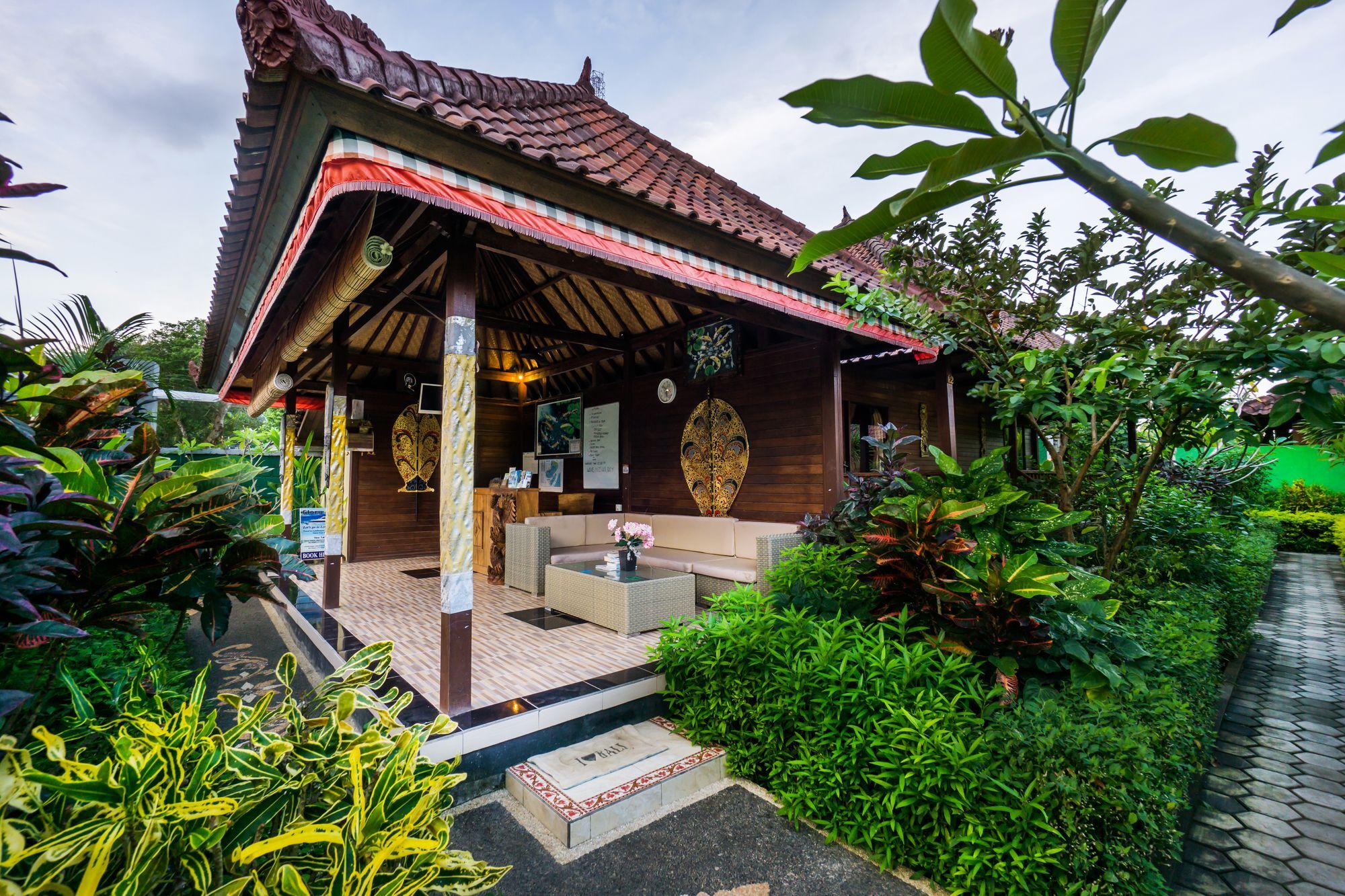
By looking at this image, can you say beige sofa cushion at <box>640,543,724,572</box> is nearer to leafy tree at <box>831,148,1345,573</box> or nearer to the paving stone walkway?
leafy tree at <box>831,148,1345,573</box>

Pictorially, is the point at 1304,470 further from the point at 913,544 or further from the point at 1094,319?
the point at 913,544

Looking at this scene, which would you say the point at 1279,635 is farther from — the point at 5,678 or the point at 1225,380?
the point at 5,678

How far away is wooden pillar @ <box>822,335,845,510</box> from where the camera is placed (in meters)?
5.55

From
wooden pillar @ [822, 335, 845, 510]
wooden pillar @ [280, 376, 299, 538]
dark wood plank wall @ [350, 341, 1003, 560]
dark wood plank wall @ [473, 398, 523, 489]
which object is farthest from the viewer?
dark wood plank wall @ [473, 398, 523, 489]

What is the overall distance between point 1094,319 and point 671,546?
15.5 ft

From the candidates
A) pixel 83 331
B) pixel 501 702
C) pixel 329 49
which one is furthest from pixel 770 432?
pixel 83 331

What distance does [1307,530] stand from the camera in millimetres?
11023

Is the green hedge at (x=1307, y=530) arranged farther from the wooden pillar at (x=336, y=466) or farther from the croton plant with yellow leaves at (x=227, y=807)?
the wooden pillar at (x=336, y=466)

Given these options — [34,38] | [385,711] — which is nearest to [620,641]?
[385,711]

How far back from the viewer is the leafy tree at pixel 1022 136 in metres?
0.61

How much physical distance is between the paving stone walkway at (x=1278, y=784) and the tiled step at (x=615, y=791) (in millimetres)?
1957

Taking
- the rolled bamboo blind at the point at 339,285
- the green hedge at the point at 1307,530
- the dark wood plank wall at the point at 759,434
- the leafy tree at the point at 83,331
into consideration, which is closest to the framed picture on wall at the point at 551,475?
the dark wood plank wall at the point at 759,434

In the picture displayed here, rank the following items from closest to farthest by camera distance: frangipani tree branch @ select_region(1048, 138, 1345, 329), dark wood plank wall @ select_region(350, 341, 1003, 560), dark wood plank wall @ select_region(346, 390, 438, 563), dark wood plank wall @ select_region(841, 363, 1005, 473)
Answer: frangipani tree branch @ select_region(1048, 138, 1345, 329) → dark wood plank wall @ select_region(350, 341, 1003, 560) → dark wood plank wall @ select_region(841, 363, 1005, 473) → dark wood plank wall @ select_region(346, 390, 438, 563)

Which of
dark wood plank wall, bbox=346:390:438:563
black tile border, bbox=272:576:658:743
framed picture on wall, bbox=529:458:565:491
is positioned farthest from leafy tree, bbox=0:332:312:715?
dark wood plank wall, bbox=346:390:438:563
